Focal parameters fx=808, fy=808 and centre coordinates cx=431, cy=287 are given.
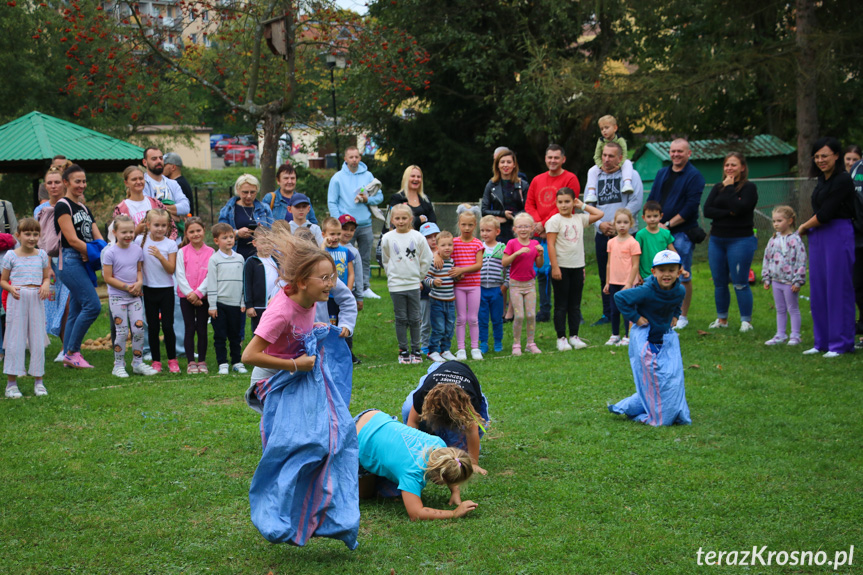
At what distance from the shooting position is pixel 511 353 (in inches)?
370

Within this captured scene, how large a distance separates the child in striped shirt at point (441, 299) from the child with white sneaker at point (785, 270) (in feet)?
11.9

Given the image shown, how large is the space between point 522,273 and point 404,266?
1445 millimetres

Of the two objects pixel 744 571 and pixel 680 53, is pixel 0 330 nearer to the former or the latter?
pixel 744 571

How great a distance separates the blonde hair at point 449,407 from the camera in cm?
493

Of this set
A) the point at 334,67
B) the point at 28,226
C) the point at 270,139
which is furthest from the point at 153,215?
the point at 334,67

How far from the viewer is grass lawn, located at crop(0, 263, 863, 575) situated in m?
4.02

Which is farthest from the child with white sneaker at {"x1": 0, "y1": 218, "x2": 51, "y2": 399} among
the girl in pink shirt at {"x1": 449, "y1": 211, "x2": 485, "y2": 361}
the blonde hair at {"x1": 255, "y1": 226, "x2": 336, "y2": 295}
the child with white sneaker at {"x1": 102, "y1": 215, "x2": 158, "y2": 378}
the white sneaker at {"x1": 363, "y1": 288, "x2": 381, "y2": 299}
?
the white sneaker at {"x1": 363, "y1": 288, "x2": 381, "y2": 299}

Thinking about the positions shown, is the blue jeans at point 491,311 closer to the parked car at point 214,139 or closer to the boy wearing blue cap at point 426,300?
the boy wearing blue cap at point 426,300

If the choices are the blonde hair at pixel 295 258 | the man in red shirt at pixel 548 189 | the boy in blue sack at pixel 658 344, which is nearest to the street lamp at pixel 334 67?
the man in red shirt at pixel 548 189

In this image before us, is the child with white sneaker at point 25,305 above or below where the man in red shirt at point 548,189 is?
below

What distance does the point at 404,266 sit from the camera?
872 centimetres

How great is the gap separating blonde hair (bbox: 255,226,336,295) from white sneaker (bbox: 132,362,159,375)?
201 inches

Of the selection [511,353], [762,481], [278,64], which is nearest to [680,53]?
[278,64]

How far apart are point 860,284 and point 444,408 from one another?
243 inches
